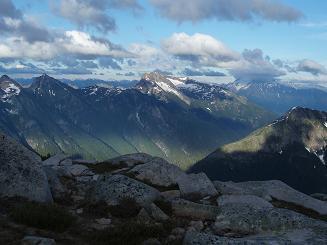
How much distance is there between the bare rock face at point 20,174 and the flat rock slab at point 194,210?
252 inches

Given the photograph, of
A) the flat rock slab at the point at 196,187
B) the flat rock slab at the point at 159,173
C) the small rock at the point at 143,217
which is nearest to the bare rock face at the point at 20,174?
the small rock at the point at 143,217

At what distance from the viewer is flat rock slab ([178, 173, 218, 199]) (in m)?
28.4

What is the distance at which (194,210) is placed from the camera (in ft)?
71.9

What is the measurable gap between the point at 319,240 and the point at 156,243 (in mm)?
5625

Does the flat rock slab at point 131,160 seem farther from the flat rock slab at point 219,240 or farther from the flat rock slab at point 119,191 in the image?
the flat rock slab at point 219,240

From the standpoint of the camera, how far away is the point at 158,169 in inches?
1378

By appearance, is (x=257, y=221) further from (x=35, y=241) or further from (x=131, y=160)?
(x=131, y=160)

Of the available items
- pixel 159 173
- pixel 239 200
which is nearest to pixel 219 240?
pixel 239 200

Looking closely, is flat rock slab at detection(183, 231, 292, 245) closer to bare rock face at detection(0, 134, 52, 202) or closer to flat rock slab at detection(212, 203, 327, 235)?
flat rock slab at detection(212, 203, 327, 235)

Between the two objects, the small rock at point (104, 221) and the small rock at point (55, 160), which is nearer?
the small rock at point (104, 221)

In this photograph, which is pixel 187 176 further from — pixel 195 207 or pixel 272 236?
pixel 272 236

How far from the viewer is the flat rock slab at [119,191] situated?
2172 centimetres

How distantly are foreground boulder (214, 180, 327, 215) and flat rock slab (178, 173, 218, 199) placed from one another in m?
1.65

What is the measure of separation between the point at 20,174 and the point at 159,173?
14.5 metres
